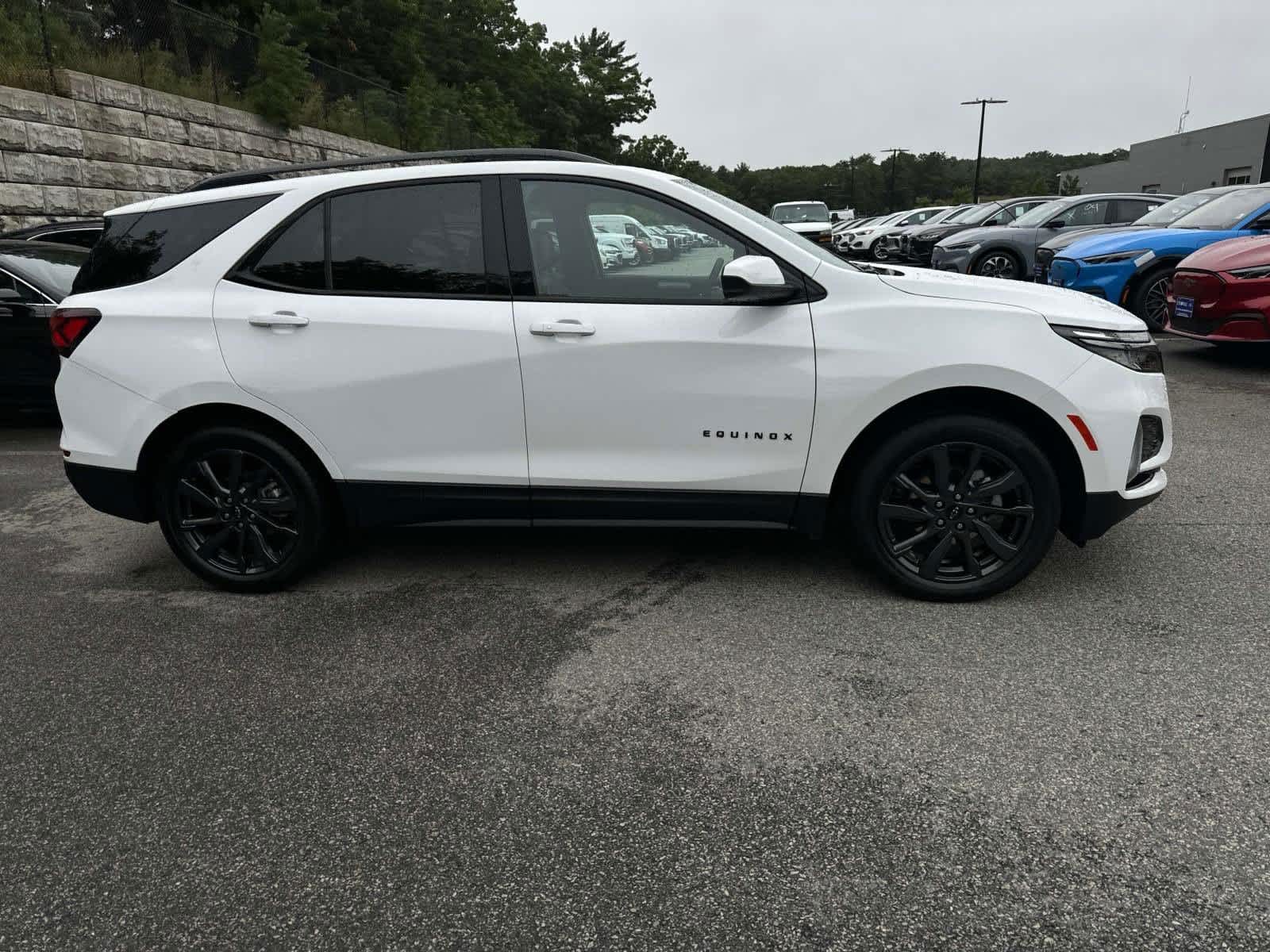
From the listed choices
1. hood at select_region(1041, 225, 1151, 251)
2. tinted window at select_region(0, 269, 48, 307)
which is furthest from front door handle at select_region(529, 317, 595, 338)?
hood at select_region(1041, 225, 1151, 251)

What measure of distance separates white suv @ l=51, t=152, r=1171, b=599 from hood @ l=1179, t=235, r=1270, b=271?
5357mm

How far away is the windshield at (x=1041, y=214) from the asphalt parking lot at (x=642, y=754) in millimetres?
11061

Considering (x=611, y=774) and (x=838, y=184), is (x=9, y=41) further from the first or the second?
(x=838, y=184)

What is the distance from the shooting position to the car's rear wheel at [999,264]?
1387 cm

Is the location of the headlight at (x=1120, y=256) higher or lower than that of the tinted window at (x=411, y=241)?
lower

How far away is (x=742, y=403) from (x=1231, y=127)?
5292 cm

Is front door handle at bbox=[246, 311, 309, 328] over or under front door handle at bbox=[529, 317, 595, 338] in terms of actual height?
over

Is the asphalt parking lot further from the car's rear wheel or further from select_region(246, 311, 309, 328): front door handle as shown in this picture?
the car's rear wheel

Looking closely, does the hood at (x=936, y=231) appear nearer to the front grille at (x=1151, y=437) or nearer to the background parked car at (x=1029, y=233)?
the background parked car at (x=1029, y=233)

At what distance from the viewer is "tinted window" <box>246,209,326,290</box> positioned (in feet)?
12.3

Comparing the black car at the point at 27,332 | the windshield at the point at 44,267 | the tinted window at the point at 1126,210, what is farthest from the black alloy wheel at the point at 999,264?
the black car at the point at 27,332

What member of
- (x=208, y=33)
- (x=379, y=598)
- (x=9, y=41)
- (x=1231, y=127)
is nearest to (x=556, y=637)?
(x=379, y=598)

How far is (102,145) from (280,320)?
41.9ft

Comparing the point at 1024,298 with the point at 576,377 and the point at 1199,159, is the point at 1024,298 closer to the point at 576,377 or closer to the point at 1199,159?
the point at 576,377
